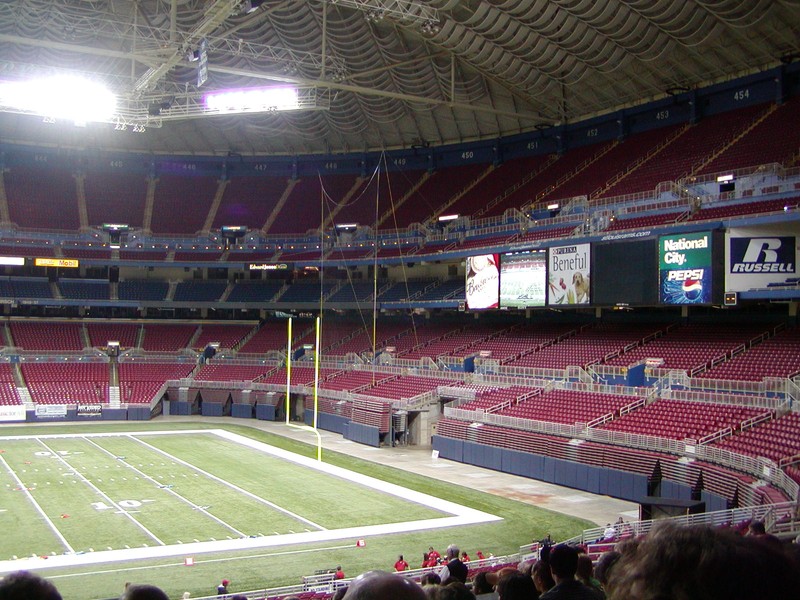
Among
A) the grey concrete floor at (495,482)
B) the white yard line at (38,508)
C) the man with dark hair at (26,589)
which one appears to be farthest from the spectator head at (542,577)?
the grey concrete floor at (495,482)

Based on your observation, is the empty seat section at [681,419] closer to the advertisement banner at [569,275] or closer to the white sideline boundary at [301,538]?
the advertisement banner at [569,275]

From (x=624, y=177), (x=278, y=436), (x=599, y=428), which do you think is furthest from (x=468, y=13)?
(x=278, y=436)

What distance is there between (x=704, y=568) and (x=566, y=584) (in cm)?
248

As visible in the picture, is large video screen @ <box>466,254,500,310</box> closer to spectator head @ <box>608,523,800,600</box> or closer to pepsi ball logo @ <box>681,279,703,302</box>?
pepsi ball logo @ <box>681,279,703,302</box>

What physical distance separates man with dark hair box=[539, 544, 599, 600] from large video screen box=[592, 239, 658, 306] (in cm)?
3119

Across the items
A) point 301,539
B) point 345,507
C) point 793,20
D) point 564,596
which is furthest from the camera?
point 793,20

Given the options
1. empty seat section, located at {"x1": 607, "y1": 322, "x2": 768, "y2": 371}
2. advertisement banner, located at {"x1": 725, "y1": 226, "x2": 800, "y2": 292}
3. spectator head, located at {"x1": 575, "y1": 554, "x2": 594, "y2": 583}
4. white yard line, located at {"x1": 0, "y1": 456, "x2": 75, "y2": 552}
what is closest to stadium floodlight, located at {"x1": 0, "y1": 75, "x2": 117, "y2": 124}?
white yard line, located at {"x1": 0, "y1": 456, "x2": 75, "y2": 552}

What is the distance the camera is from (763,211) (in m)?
32.8

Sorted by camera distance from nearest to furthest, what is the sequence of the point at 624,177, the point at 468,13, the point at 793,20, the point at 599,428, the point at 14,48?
the point at 599,428
the point at 793,20
the point at 468,13
the point at 624,177
the point at 14,48

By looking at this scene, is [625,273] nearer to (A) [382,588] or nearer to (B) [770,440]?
(B) [770,440]

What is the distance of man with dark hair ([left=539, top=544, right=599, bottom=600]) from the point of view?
13.8 feet

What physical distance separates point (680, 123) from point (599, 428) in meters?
22.2

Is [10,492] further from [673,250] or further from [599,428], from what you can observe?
[673,250]

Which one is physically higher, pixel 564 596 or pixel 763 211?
pixel 763 211
